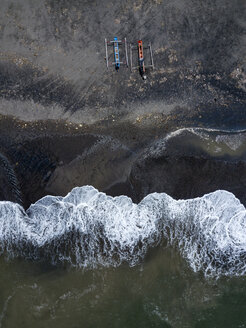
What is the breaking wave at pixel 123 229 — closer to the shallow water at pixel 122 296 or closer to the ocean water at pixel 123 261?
the ocean water at pixel 123 261

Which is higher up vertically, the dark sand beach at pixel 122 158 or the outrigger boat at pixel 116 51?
the outrigger boat at pixel 116 51

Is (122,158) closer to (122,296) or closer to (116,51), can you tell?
(116,51)

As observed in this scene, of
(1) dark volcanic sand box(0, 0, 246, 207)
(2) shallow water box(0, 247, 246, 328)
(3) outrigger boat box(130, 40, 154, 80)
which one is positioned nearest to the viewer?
(2) shallow water box(0, 247, 246, 328)

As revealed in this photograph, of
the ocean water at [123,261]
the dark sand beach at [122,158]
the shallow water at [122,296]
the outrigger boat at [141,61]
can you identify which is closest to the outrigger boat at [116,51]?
the dark sand beach at [122,158]

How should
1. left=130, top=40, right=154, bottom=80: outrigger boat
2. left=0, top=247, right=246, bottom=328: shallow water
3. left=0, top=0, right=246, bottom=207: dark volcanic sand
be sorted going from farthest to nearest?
left=130, top=40, right=154, bottom=80: outrigger boat, left=0, top=0, right=246, bottom=207: dark volcanic sand, left=0, top=247, right=246, bottom=328: shallow water

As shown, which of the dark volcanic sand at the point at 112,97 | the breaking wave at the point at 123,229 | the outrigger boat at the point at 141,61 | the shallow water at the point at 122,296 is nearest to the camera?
the shallow water at the point at 122,296

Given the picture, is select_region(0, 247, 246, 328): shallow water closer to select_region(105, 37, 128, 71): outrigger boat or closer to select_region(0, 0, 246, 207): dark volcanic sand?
select_region(0, 0, 246, 207): dark volcanic sand

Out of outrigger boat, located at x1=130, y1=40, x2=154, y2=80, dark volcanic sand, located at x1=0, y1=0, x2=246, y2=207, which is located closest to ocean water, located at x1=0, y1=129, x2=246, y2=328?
dark volcanic sand, located at x1=0, y1=0, x2=246, y2=207
